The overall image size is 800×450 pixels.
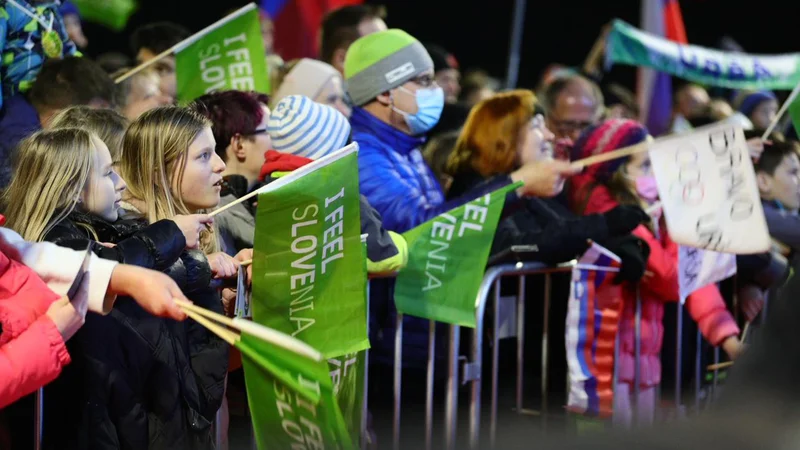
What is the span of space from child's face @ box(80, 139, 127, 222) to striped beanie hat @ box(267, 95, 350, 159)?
1.17 metres

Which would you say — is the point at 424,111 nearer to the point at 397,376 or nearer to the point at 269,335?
the point at 397,376

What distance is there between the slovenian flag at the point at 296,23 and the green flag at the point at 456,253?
4824mm

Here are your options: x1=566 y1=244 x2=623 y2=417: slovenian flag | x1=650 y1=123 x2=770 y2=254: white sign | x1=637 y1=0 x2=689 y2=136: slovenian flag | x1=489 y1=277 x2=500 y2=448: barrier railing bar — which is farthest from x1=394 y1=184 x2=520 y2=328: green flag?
x1=637 y1=0 x2=689 y2=136: slovenian flag

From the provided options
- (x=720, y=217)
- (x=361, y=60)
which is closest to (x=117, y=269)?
(x=361, y=60)

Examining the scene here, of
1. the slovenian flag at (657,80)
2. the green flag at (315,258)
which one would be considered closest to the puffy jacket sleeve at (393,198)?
the green flag at (315,258)

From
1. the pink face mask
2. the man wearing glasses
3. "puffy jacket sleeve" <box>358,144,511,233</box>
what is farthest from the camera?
the man wearing glasses

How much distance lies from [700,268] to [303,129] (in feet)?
9.17

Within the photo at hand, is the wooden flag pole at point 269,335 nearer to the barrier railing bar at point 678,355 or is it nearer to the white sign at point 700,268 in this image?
the white sign at point 700,268

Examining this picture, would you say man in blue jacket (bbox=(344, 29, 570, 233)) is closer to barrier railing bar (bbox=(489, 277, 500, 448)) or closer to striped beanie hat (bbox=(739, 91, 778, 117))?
barrier railing bar (bbox=(489, 277, 500, 448))

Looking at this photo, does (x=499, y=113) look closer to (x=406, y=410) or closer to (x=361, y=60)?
(x=361, y=60)

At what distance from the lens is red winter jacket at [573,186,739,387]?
23.3 ft

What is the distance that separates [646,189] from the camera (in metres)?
7.56

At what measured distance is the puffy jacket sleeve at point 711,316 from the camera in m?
7.36

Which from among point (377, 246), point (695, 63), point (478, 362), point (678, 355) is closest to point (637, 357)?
point (678, 355)
